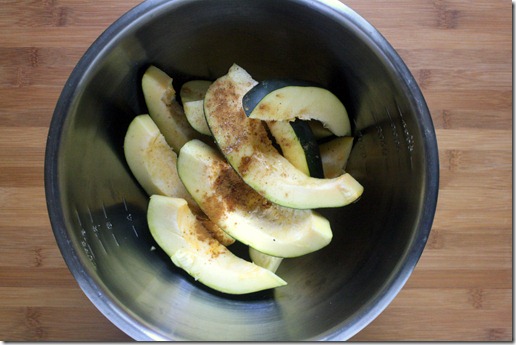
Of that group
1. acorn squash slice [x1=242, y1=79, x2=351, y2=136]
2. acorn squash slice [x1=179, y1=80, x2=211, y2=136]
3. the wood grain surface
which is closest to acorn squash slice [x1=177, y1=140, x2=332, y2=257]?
acorn squash slice [x1=179, y1=80, x2=211, y2=136]

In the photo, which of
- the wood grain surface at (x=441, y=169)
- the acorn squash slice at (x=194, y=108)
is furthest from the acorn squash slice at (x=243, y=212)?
the wood grain surface at (x=441, y=169)

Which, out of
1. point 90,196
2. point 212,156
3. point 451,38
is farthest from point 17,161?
point 451,38

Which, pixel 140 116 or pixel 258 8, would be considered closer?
pixel 258 8

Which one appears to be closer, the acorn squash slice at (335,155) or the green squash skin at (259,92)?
the green squash skin at (259,92)

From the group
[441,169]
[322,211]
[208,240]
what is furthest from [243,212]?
[441,169]

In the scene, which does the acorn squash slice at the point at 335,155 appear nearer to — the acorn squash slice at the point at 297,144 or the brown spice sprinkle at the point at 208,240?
the acorn squash slice at the point at 297,144

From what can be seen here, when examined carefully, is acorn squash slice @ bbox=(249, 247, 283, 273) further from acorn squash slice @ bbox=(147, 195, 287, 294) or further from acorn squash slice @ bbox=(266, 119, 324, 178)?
acorn squash slice @ bbox=(266, 119, 324, 178)

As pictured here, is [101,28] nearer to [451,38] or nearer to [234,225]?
[234,225]
